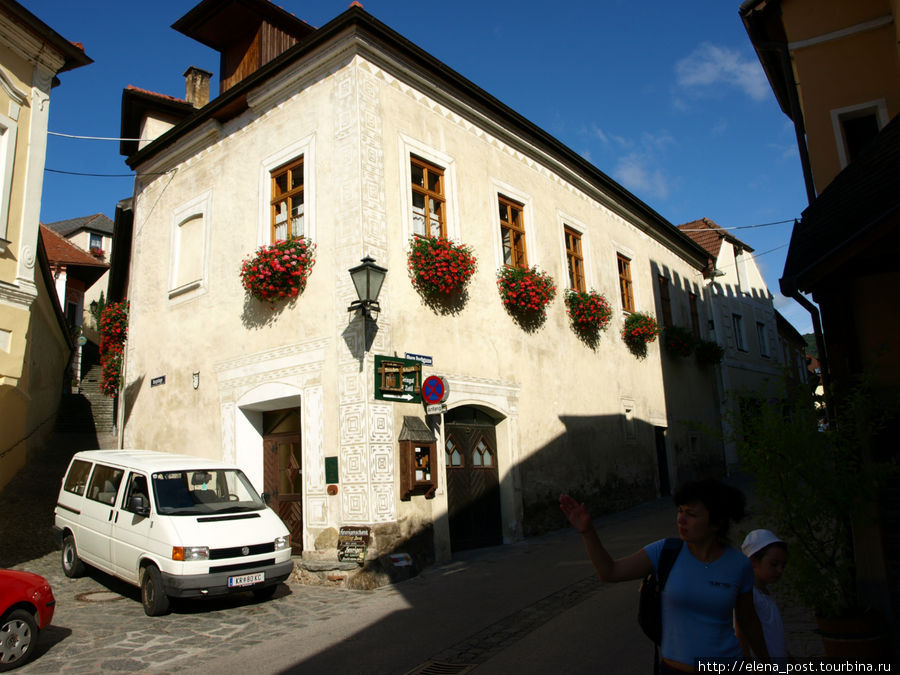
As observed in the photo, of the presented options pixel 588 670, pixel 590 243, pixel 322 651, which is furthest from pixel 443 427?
pixel 590 243

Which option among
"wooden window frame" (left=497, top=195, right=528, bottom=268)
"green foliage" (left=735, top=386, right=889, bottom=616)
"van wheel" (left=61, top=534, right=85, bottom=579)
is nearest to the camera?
"green foliage" (left=735, top=386, right=889, bottom=616)

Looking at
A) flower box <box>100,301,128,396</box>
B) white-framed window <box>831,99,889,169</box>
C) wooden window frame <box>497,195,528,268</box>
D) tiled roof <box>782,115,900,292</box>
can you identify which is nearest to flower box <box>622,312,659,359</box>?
wooden window frame <box>497,195,528,268</box>

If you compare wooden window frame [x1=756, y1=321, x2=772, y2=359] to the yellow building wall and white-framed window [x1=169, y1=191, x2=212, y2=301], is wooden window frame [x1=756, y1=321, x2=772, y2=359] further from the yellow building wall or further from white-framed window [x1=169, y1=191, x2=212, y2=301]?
white-framed window [x1=169, y1=191, x2=212, y2=301]

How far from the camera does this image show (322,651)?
6.08 metres

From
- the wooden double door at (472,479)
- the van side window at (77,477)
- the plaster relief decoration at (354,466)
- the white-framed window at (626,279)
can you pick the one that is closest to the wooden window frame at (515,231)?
the wooden double door at (472,479)

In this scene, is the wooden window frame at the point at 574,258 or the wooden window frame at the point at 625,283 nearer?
the wooden window frame at the point at 574,258

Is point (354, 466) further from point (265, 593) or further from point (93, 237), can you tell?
point (93, 237)

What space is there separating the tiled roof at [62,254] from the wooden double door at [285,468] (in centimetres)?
2267

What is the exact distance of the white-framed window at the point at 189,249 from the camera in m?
13.0

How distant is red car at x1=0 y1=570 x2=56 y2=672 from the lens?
18.5 ft

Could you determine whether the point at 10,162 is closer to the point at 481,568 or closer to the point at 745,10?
the point at 481,568

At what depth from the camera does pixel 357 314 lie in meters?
9.91

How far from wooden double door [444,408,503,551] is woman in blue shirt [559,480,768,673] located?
805 centimetres

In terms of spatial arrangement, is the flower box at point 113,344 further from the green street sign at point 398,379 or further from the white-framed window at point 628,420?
the white-framed window at point 628,420
